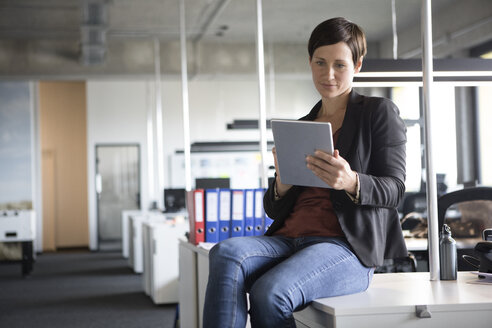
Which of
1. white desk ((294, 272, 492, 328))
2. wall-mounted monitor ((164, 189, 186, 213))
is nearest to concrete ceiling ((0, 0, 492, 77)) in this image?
wall-mounted monitor ((164, 189, 186, 213))

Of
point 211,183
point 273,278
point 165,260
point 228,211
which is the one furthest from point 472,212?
point 211,183

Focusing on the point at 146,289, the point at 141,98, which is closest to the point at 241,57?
the point at 141,98

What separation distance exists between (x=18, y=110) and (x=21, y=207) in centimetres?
180

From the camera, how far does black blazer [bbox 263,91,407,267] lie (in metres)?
2.04

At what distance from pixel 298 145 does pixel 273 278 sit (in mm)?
393

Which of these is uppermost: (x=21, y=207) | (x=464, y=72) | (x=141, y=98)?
(x=141, y=98)

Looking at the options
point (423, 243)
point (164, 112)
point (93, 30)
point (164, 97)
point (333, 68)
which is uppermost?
point (93, 30)

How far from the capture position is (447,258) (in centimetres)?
236

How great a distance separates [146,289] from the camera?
24.9 ft

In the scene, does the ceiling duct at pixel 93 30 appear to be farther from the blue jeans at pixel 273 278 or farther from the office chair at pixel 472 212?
the blue jeans at pixel 273 278

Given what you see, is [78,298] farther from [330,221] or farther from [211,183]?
[330,221]

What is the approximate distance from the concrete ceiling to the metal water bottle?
7.23 m

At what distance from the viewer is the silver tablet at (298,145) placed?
1.92 meters

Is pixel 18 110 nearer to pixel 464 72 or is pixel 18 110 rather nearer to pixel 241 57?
pixel 241 57
